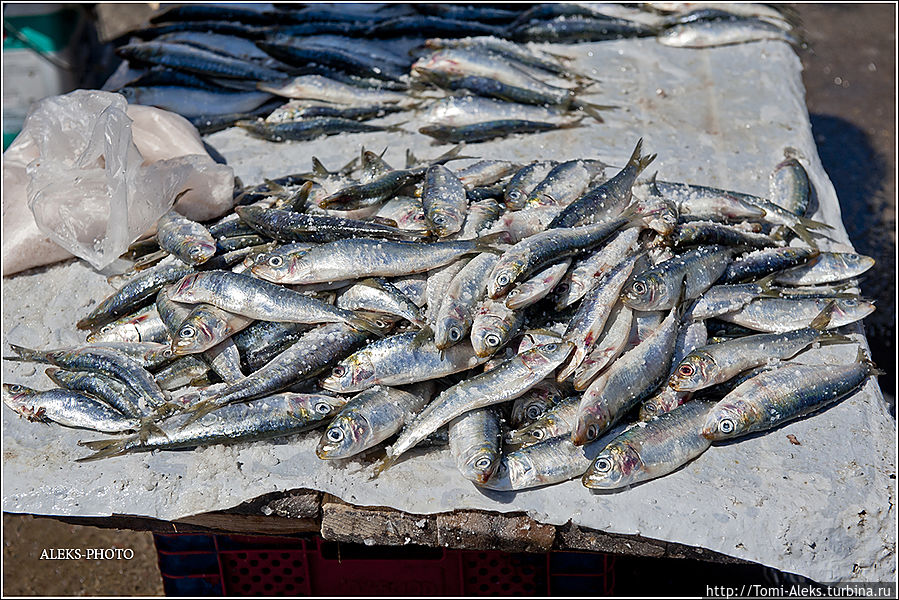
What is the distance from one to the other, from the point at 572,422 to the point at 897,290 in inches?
157

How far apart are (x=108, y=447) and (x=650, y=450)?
7.22ft

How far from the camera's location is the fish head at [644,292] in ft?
9.74

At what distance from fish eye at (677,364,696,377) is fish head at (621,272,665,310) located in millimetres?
279

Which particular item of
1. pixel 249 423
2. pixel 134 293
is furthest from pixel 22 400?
pixel 249 423

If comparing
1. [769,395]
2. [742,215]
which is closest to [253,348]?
[769,395]

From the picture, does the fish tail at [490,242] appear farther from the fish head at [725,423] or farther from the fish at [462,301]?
the fish head at [725,423]

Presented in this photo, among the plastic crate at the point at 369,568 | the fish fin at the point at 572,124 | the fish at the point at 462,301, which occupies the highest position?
the fish fin at the point at 572,124

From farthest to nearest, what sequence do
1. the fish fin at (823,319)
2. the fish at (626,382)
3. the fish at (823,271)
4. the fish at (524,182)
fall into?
the fish at (524,182)
the fish at (823,271)
the fish fin at (823,319)
the fish at (626,382)

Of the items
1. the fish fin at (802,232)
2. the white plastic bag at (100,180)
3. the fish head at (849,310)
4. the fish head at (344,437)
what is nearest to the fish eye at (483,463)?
the fish head at (344,437)

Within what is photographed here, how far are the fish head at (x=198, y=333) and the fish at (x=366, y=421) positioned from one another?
0.62 m

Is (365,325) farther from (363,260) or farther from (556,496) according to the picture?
(556,496)

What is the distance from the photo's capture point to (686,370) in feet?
9.64

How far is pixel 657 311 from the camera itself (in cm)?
312

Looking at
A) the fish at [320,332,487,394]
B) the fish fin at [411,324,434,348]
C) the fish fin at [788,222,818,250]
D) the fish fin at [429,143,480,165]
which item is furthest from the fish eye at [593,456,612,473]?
the fish fin at [429,143,480,165]
